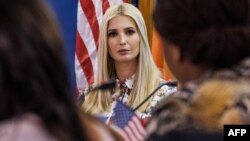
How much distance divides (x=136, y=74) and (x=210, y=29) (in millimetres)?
1478

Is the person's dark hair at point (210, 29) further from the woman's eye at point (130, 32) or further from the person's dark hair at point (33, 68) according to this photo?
the woman's eye at point (130, 32)

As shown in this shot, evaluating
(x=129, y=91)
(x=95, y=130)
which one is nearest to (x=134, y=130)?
(x=95, y=130)

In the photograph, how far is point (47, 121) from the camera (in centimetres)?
100

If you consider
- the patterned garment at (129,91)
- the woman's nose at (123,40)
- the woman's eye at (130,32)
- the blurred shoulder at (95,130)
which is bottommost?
the blurred shoulder at (95,130)

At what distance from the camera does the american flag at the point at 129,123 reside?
1.72 metres

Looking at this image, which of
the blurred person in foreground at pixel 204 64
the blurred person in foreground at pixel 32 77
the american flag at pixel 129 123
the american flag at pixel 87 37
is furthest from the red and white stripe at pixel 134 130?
the american flag at pixel 87 37

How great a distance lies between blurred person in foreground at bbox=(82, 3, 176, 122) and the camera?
2.73 metres

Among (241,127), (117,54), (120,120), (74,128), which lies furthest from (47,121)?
(117,54)

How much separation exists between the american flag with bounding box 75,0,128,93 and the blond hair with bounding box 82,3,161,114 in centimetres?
56

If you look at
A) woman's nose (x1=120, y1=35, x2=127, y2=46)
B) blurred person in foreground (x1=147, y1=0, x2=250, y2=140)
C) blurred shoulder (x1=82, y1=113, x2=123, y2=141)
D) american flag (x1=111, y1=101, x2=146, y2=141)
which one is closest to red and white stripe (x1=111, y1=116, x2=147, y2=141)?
american flag (x1=111, y1=101, x2=146, y2=141)

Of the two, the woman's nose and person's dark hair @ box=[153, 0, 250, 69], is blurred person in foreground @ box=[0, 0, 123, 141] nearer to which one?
person's dark hair @ box=[153, 0, 250, 69]

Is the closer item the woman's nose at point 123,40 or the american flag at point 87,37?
the woman's nose at point 123,40

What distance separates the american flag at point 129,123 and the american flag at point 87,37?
71.7 inches

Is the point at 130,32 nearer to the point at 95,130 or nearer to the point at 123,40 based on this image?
the point at 123,40
